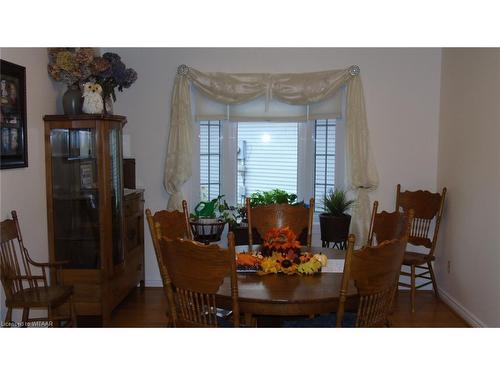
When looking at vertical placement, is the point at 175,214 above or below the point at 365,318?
above

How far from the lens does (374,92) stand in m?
4.73

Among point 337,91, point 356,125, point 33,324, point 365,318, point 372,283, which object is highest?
point 337,91

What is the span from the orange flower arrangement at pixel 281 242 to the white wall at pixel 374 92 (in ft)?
7.73

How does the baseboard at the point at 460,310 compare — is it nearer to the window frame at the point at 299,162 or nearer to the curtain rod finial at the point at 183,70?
the window frame at the point at 299,162

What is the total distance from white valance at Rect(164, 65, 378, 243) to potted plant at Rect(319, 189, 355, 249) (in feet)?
0.52

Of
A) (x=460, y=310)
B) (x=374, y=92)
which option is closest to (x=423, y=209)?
(x=460, y=310)

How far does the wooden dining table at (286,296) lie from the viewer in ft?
7.06

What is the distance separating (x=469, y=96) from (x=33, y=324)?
3.71 metres

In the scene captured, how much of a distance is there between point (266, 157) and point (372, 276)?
302 cm

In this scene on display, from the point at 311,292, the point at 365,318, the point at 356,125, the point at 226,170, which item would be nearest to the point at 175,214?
the point at 311,292

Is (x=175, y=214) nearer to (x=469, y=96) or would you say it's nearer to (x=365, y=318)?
(x=365, y=318)

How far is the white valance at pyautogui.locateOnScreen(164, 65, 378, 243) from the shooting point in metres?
4.64

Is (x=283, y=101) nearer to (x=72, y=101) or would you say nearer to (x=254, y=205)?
(x=254, y=205)

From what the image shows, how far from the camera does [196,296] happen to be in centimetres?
→ 218
